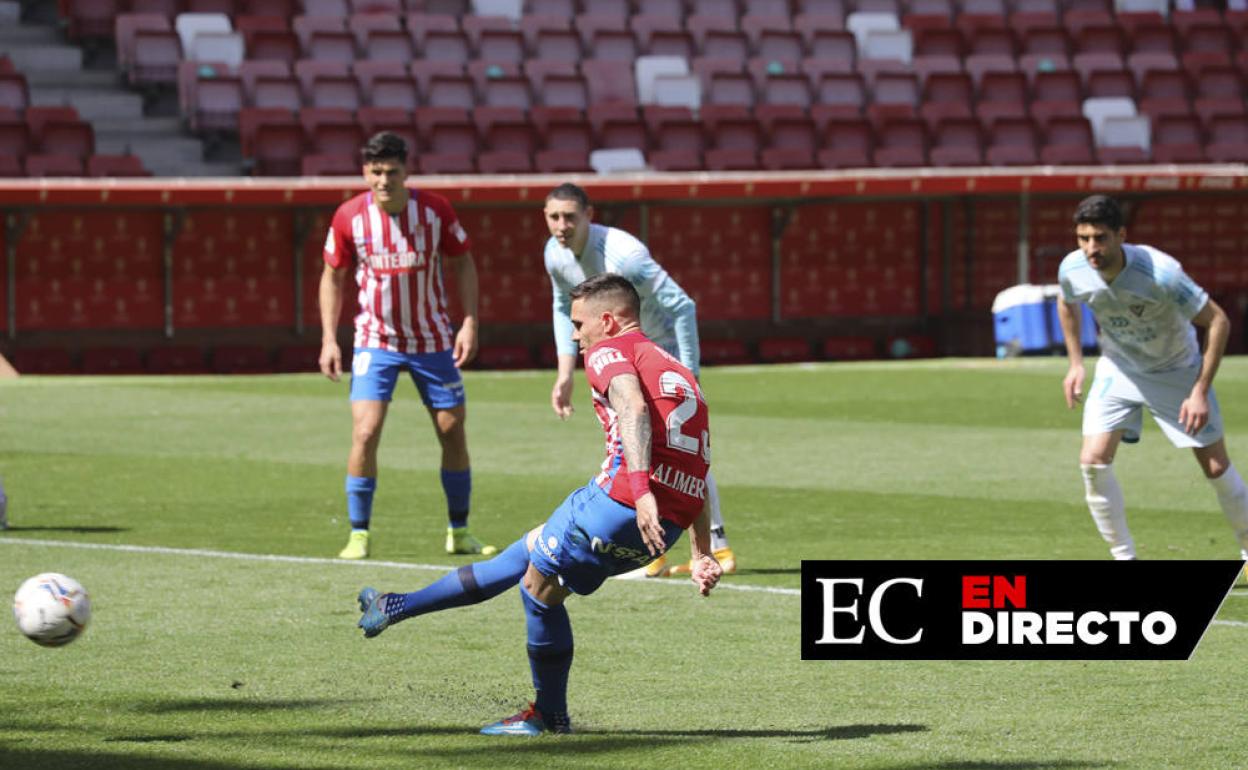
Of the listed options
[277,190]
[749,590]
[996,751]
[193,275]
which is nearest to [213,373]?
[193,275]

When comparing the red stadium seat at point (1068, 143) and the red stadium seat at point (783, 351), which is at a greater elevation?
the red stadium seat at point (1068, 143)

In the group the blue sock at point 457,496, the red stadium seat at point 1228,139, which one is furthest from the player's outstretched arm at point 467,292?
the red stadium seat at point 1228,139

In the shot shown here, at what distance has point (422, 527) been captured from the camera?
39.4 ft

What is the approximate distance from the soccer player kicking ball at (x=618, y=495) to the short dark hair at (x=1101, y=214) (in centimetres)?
358

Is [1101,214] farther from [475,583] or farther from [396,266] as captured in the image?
[475,583]

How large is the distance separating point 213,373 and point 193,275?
55.4 inches

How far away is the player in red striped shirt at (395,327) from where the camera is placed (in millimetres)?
10750

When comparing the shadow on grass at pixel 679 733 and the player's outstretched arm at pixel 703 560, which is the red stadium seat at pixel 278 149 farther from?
the player's outstretched arm at pixel 703 560

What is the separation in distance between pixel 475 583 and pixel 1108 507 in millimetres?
4150

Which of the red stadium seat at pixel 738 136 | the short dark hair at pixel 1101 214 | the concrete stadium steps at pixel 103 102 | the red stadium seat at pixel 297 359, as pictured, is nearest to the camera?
the short dark hair at pixel 1101 214

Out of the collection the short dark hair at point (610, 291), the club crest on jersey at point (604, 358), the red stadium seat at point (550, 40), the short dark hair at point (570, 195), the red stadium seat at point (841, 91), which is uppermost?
→ the red stadium seat at point (550, 40)

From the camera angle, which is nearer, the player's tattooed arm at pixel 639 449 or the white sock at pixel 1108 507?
the player's tattooed arm at pixel 639 449

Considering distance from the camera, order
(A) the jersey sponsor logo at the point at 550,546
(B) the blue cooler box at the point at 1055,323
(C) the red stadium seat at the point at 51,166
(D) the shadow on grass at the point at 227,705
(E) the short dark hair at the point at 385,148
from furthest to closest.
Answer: (B) the blue cooler box at the point at 1055,323 → (C) the red stadium seat at the point at 51,166 → (E) the short dark hair at the point at 385,148 → (D) the shadow on grass at the point at 227,705 → (A) the jersey sponsor logo at the point at 550,546

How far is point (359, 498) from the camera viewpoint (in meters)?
10.8
